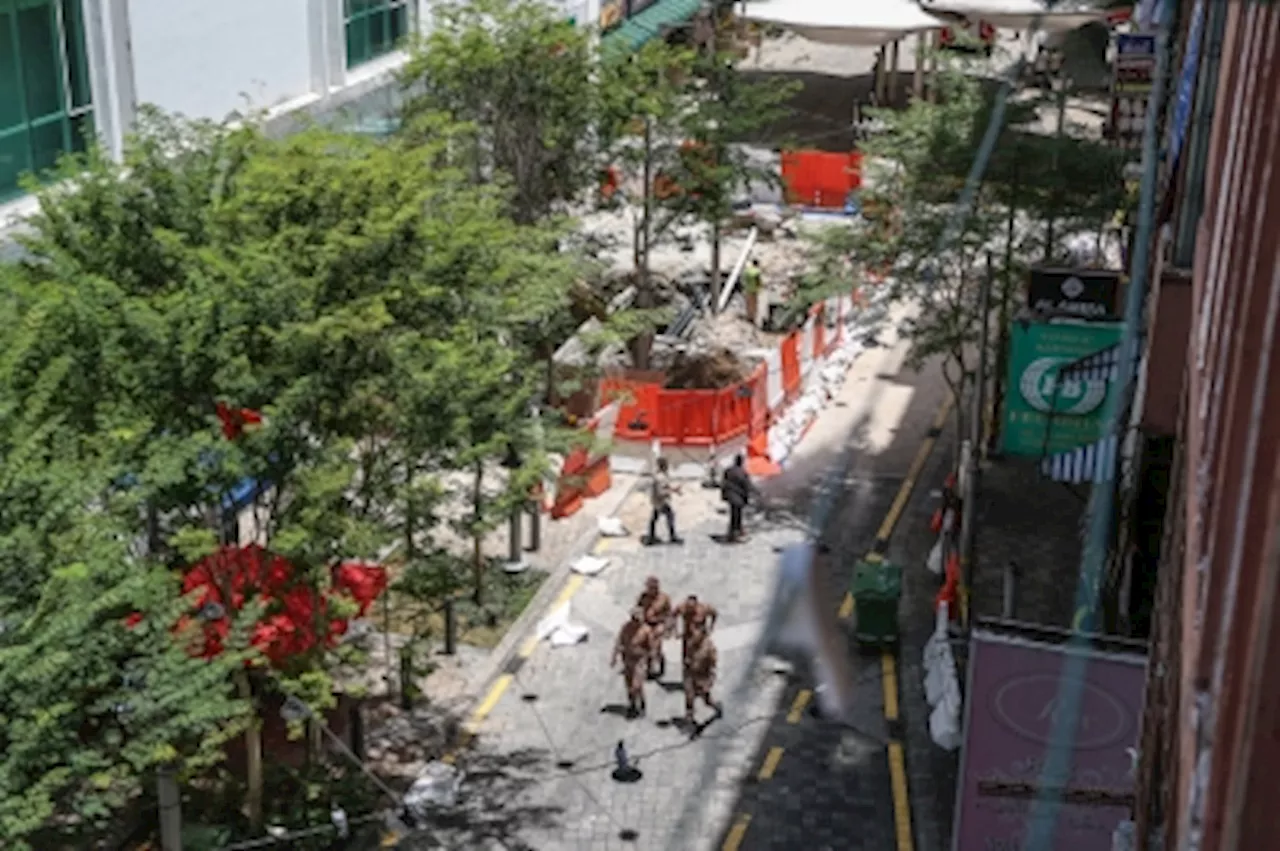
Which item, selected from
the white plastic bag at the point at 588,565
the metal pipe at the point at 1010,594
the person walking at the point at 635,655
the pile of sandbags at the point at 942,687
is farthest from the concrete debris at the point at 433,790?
the metal pipe at the point at 1010,594

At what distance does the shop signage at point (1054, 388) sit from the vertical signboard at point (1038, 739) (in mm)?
5828

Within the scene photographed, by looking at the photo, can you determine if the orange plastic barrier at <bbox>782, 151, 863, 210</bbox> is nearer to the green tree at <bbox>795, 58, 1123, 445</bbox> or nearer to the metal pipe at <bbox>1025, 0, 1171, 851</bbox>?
the green tree at <bbox>795, 58, 1123, 445</bbox>

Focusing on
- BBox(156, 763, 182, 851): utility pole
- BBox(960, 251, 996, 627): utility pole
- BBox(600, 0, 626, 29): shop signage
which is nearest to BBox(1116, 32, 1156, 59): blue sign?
BBox(960, 251, 996, 627): utility pole

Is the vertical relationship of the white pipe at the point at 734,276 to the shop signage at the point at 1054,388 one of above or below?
below

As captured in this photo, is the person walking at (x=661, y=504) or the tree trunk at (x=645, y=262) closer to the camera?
the person walking at (x=661, y=504)

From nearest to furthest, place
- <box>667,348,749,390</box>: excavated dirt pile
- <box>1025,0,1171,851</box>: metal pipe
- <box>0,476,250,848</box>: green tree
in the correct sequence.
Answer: <box>0,476,250,848</box>: green tree, <box>1025,0,1171,851</box>: metal pipe, <box>667,348,749,390</box>: excavated dirt pile

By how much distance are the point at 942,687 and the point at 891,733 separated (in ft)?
2.56

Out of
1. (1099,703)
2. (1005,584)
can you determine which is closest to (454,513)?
(1005,584)

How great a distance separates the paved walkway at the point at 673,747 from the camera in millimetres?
17797

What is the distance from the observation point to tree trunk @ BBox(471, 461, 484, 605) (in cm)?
1788

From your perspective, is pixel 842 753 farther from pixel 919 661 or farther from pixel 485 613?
pixel 485 613

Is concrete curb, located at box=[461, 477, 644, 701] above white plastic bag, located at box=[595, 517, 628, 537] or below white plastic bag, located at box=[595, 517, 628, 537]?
below

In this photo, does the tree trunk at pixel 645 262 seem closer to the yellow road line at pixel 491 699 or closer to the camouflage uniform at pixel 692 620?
the yellow road line at pixel 491 699

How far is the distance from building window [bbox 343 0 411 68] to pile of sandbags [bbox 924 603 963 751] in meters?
14.8
